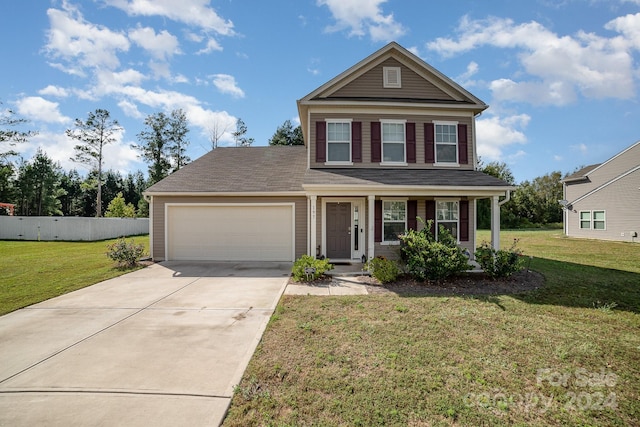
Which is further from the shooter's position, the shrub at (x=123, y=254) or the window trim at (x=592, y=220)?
the window trim at (x=592, y=220)

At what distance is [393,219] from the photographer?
10188 mm

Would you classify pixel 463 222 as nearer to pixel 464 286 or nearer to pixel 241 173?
pixel 464 286

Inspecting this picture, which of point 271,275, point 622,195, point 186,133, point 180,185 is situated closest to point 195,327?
point 271,275

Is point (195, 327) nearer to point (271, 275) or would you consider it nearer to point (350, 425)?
point (350, 425)

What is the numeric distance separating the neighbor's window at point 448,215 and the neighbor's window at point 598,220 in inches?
608

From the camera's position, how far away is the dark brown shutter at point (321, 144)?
33.6 feet

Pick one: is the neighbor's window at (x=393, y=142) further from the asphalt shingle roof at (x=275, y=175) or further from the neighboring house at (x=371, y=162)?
the asphalt shingle roof at (x=275, y=175)

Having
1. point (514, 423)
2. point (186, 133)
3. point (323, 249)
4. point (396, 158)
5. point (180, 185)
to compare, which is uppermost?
point (186, 133)

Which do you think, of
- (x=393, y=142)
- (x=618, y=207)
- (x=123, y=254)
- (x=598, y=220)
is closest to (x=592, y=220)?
(x=598, y=220)

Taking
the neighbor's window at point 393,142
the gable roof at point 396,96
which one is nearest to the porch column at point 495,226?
the neighbor's window at point 393,142

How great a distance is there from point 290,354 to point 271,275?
497 cm

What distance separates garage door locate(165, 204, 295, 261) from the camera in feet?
36.3

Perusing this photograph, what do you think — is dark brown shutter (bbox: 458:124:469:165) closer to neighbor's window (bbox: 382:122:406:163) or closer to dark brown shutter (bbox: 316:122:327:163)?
neighbor's window (bbox: 382:122:406:163)

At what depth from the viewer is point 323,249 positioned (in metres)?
10.3
